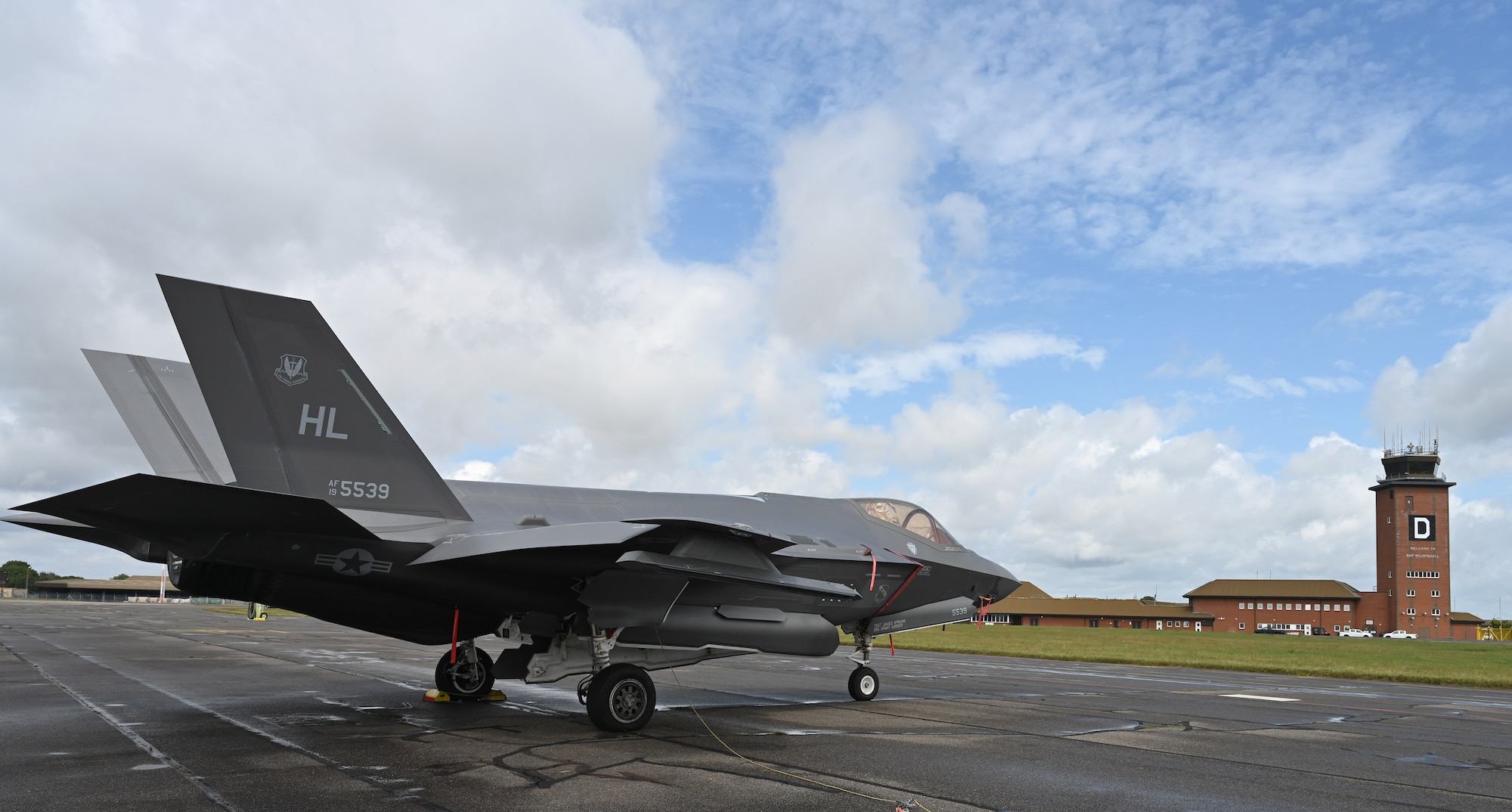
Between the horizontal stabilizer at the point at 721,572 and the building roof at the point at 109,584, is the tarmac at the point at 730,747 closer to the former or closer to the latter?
the horizontal stabilizer at the point at 721,572

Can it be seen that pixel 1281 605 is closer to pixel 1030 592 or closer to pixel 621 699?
pixel 1030 592

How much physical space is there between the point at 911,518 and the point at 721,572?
5480 millimetres

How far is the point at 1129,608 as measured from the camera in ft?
359

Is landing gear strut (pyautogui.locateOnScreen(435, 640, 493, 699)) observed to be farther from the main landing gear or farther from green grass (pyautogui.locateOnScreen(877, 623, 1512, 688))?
green grass (pyautogui.locateOnScreen(877, 623, 1512, 688))

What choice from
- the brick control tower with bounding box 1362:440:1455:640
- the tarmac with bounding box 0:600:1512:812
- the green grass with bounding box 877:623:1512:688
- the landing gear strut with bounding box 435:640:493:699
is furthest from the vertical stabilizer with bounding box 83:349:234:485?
the brick control tower with bounding box 1362:440:1455:640

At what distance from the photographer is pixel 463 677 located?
45.1 feet

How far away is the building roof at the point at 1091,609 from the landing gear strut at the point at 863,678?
9507cm

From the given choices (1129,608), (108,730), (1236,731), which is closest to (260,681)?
(108,730)

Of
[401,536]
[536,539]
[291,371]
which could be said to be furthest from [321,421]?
[536,539]

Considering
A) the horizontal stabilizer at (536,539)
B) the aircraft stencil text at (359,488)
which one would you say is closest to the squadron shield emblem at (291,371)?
the aircraft stencil text at (359,488)

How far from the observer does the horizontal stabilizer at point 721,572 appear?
34.0 feet

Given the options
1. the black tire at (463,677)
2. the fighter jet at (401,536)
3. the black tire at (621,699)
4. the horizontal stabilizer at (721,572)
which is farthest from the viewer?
the black tire at (463,677)

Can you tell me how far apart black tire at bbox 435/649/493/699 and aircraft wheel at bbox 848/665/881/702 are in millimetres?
5408

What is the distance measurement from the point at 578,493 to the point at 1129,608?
10872cm
